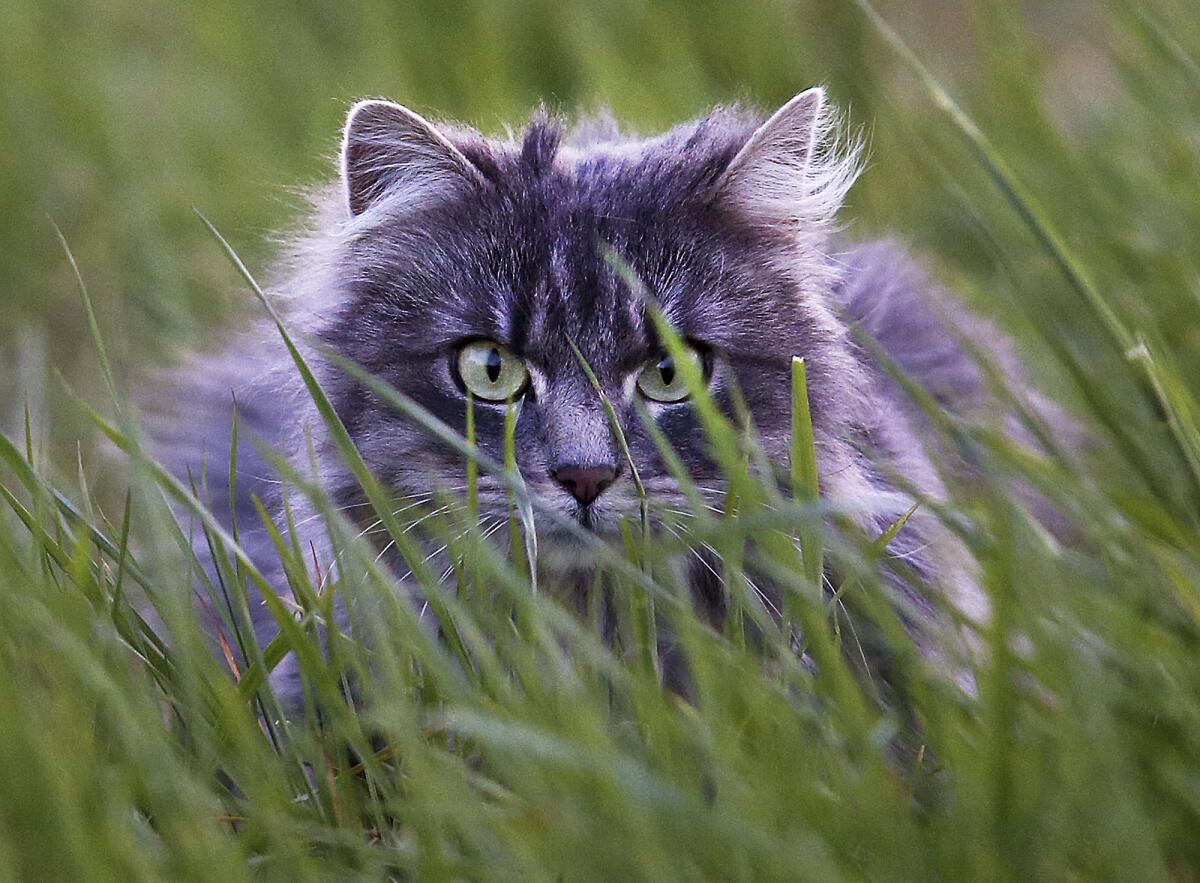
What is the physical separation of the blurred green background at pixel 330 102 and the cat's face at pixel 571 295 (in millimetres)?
1357

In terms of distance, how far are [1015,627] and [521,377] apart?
888mm

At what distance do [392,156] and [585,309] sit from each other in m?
0.50

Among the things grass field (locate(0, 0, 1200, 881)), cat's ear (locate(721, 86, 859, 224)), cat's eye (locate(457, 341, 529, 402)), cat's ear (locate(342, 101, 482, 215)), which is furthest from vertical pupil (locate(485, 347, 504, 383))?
cat's ear (locate(721, 86, 859, 224))

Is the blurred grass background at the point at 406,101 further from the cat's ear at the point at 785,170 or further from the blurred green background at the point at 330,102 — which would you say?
the cat's ear at the point at 785,170

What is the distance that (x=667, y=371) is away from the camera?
2.03 m

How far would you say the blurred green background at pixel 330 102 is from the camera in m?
3.75

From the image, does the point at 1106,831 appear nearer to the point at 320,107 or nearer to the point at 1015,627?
Result: the point at 1015,627

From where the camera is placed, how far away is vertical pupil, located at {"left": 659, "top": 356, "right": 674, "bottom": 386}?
202 centimetres

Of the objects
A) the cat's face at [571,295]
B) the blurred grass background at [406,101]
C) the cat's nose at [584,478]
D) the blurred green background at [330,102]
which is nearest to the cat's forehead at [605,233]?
the cat's face at [571,295]

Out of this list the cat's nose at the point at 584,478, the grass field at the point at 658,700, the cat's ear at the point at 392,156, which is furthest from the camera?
the cat's ear at the point at 392,156

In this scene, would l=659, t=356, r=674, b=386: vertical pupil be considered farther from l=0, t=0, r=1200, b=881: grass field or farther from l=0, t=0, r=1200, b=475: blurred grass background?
l=0, t=0, r=1200, b=475: blurred grass background

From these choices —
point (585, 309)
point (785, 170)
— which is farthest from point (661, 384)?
point (785, 170)

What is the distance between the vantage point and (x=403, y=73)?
429cm

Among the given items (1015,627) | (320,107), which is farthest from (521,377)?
(320,107)
